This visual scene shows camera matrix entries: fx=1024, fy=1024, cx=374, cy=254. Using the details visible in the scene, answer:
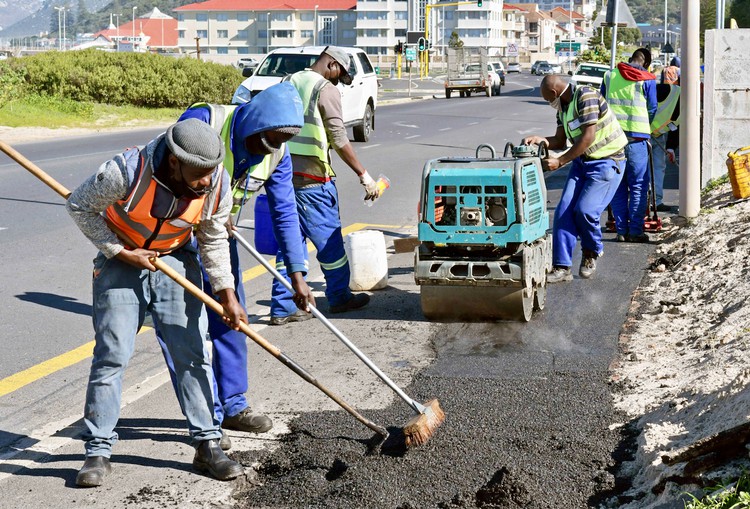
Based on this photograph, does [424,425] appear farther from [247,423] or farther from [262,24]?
[262,24]

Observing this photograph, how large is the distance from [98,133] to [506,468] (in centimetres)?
2230

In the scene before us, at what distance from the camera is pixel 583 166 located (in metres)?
8.94

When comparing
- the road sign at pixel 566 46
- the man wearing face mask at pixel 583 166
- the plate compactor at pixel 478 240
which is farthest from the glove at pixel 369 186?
the road sign at pixel 566 46

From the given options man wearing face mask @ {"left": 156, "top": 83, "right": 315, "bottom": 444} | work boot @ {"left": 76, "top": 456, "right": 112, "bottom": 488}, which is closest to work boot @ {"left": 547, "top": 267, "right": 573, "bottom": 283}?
man wearing face mask @ {"left": 156, "top": 83, "right": 315, "bottom": 444}

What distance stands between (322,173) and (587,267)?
9.21ft

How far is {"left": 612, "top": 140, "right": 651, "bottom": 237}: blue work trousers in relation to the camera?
10.5m

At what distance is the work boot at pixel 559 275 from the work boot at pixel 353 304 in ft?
5.69

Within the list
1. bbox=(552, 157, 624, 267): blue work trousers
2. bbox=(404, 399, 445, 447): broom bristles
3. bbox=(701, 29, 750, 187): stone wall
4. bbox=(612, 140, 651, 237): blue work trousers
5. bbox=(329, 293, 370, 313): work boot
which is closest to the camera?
bbox=(404, 399, 445, 447): broom bristles

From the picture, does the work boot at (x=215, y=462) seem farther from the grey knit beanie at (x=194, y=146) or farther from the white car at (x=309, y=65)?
the white car at (x=309, y=65)

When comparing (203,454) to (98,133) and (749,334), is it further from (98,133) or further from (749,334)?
(98,133)

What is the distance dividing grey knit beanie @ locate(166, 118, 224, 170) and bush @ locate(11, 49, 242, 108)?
1038 inches

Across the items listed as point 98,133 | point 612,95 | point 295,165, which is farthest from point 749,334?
point 98,133

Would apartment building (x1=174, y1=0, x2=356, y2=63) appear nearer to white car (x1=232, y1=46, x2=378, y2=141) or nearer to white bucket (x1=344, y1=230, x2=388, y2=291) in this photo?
white car (x1=232, y1=46, x2=378, y2=141)

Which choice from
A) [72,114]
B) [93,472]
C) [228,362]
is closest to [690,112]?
[228,362]
